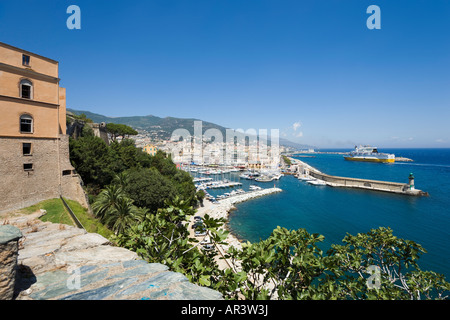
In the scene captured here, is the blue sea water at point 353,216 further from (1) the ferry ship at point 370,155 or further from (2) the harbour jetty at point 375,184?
(1) the ferry ship at point 370,155

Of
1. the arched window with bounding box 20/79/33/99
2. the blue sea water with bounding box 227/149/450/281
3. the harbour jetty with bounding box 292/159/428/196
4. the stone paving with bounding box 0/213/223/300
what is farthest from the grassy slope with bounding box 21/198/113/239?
the harbour jetty with bounding box 292/159/428/196

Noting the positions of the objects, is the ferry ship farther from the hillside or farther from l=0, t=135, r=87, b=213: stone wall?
l=0, t=135, r=87, b=213: stone wall

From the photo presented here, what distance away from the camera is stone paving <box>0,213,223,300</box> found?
2.17 m

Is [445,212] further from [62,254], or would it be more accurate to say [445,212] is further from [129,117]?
[129,117]

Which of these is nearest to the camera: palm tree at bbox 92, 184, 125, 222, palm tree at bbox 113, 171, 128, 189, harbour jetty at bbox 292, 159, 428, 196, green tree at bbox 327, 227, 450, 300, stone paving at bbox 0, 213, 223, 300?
stone paving at bbox 0, 213, 223, 300

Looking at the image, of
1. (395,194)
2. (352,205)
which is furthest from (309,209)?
(395,194)

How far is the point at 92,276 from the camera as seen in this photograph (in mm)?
2631

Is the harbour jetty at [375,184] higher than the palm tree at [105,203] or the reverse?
the reverse

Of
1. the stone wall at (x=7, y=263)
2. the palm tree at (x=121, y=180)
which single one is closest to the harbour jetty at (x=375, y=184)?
the palm tree at (x=121, y=180)

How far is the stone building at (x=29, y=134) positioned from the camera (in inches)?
334

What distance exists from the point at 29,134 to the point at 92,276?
9.93 metres

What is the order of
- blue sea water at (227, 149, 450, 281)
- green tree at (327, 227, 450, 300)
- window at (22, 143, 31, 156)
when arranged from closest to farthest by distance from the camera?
green tree at (327, 227, 450, 300) → window at (22, 143, 31, 156) → blue sea water at (227, 149, 450, 281)

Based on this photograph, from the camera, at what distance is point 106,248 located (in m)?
3.57

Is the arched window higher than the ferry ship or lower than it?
higher
